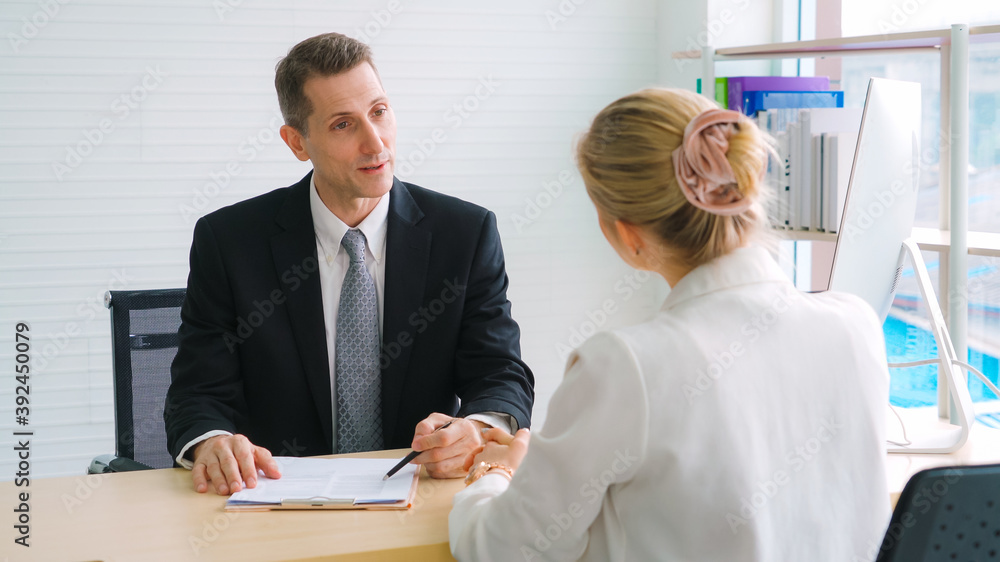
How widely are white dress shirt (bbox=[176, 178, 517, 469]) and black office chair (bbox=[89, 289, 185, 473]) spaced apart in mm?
442

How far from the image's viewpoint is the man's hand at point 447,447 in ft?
4.91

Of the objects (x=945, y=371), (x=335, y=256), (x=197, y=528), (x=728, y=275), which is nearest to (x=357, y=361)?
(x=335, y=256)

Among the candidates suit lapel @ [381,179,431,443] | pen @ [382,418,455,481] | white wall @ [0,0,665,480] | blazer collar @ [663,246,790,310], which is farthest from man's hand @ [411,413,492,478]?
white wall @ [0,0,665,480]

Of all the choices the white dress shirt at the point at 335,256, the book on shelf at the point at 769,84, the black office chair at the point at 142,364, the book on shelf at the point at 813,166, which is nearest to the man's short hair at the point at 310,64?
the white dress shirt at the point at 335,256

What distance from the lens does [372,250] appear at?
192cm

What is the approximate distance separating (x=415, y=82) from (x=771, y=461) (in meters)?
2.69

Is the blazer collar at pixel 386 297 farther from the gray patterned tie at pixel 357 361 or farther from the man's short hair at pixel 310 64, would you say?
the man's short hair at pixel 310 64

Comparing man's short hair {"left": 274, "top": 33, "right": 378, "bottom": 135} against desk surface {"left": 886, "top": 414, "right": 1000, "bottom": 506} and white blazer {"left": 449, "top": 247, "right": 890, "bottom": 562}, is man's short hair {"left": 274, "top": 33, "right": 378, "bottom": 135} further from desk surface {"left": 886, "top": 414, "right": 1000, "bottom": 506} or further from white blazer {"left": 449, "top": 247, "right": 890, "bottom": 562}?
desk surface {"left": 886, "top": 414, "right": 1000, "bottom": 506}

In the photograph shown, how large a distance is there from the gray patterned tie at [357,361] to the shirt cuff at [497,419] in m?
0.29

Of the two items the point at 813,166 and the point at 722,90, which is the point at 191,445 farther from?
the point at 722,90

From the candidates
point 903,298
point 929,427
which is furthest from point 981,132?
point 929,427

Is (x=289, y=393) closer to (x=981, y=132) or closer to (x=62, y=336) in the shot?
(x=62, y=336)

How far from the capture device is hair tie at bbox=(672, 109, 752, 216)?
0.98m

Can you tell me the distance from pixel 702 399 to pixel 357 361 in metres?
1.05
